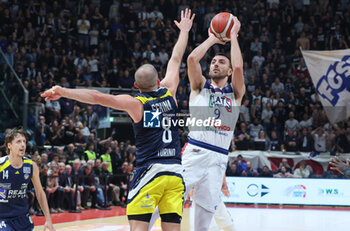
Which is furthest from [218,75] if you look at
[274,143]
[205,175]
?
[274,143]

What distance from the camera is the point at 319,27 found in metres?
22.6

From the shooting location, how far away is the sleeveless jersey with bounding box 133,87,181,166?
4.91 metres

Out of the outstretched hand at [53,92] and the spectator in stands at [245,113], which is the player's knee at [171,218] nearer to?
→ the outstretched hand at [53,92]

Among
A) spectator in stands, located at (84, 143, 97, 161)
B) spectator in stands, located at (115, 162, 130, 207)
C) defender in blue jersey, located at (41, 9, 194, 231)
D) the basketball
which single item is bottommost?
spectator in stands, located at (115, 162, 130, 207)

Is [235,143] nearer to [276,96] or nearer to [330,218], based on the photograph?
[276,96]

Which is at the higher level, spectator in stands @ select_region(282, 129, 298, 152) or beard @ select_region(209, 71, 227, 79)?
beard @ select_region(209, 71, 227, 79)

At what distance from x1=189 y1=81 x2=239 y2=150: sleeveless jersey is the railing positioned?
342 inches

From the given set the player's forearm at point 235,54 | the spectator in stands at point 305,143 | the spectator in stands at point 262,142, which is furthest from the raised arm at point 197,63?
the spectator in stands at point 305,143

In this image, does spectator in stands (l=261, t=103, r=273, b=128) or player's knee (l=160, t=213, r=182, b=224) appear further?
spectator in stands (l=261, t=103, r=273, b=128)

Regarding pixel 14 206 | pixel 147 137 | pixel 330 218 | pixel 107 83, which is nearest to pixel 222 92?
pixel 147 137

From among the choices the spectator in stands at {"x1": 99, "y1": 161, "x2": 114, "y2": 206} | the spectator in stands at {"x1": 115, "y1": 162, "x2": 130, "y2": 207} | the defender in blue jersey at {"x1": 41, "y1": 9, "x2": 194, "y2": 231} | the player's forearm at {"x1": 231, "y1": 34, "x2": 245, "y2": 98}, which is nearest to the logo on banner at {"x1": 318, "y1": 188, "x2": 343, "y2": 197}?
the spectator in stands at {"x1": 115, "y1": 162, "x2": 130, "y2": 207}

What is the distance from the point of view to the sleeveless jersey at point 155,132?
16.1 ft

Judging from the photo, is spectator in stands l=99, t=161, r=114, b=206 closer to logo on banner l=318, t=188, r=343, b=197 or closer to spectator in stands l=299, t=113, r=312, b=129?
logo on banner l=318, t=188, r=343, b=197

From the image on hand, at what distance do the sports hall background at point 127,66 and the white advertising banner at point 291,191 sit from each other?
34 centimetres
